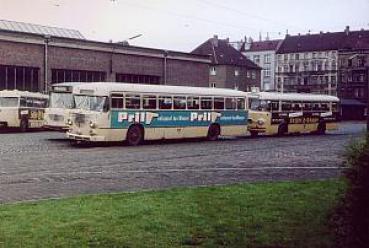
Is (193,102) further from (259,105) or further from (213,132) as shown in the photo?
(259,105)

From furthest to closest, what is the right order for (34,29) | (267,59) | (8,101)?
(267,59)
(34,29)
(8,101)

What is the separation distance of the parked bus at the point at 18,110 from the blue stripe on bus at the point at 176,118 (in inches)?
434

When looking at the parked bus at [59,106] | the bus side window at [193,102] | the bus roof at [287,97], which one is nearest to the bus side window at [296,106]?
the bus roof at [287,97]

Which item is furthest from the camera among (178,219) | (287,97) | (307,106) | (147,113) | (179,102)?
(307,106)

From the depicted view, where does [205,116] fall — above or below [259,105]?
below

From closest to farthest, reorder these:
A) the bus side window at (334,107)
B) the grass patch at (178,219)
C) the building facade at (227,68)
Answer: the grass patch at (178,219) < the bus side window at (334,107) < the building facade at (227,68)

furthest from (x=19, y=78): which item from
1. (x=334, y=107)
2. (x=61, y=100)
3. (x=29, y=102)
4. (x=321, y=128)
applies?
(x=334, y=107)

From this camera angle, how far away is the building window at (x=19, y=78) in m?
41.5

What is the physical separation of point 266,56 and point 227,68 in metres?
Result: 31.3

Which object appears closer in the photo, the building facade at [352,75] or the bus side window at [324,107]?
the bus side window at [324,107]

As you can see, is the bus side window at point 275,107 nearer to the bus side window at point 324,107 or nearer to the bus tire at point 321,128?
the bus tire at point 321,128

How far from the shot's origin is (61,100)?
27.9m

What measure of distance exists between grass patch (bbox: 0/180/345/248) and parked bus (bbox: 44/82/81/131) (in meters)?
16.9

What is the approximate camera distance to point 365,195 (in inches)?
208
